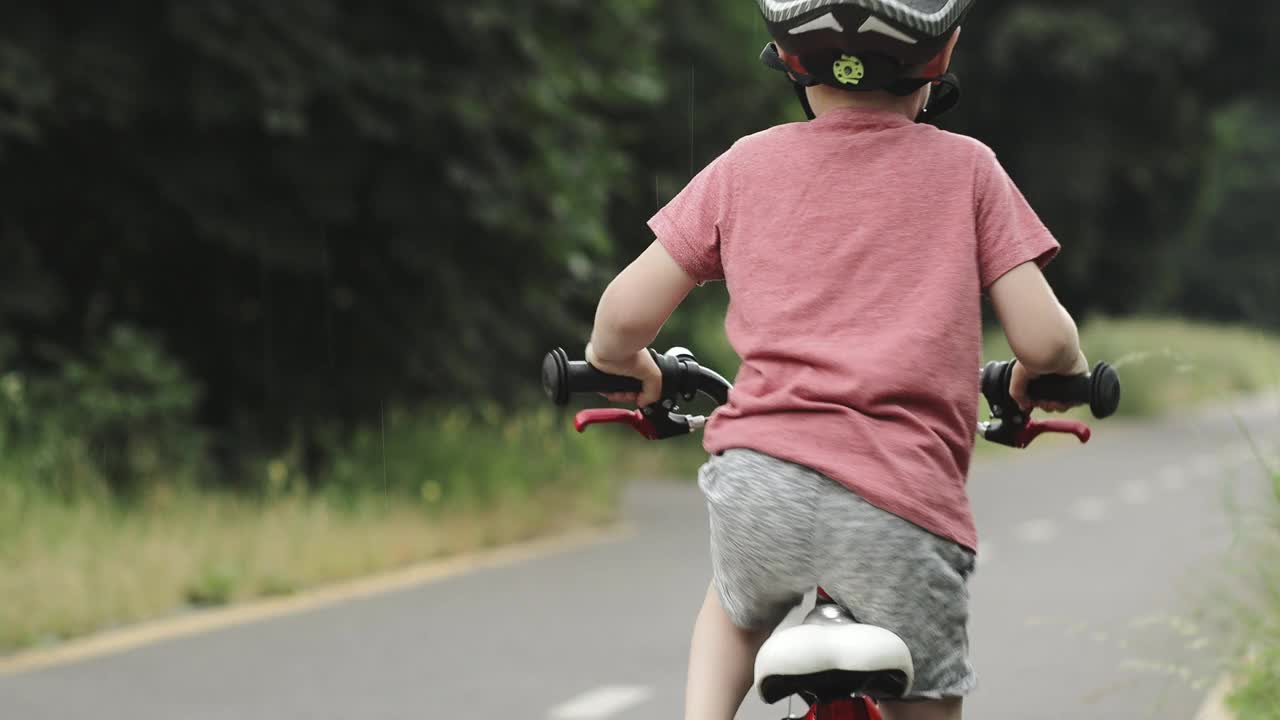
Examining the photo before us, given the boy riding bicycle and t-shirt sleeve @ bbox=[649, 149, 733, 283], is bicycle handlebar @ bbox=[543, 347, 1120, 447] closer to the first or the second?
the boy riding bicycle

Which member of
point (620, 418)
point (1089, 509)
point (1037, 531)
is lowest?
point (1089, 509)

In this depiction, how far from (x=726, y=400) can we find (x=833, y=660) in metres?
0.70

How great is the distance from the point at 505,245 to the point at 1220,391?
7.59 m

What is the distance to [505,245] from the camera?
546 inches

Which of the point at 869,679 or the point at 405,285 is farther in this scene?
the point at 405,285

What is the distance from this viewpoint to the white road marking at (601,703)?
281 inches

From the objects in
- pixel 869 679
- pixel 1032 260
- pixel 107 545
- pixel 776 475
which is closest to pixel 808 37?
pixel 1032 260

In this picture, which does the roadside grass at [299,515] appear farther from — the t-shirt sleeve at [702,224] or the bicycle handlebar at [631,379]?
the t-shirt sleeve at [702,224]

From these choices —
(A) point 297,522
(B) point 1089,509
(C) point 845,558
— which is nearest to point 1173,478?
(B) point 1089,509

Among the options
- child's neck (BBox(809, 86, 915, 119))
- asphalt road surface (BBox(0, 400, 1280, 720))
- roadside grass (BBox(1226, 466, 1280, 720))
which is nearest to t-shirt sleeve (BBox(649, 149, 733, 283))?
child's neck (BBox(809, 86, 915, 119))

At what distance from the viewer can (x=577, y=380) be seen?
3.22m

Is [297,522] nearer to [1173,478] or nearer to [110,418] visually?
[110,418]

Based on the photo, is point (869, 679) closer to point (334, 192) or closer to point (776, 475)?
point (776, 475)

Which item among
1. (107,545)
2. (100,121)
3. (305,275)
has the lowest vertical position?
(107,545)
